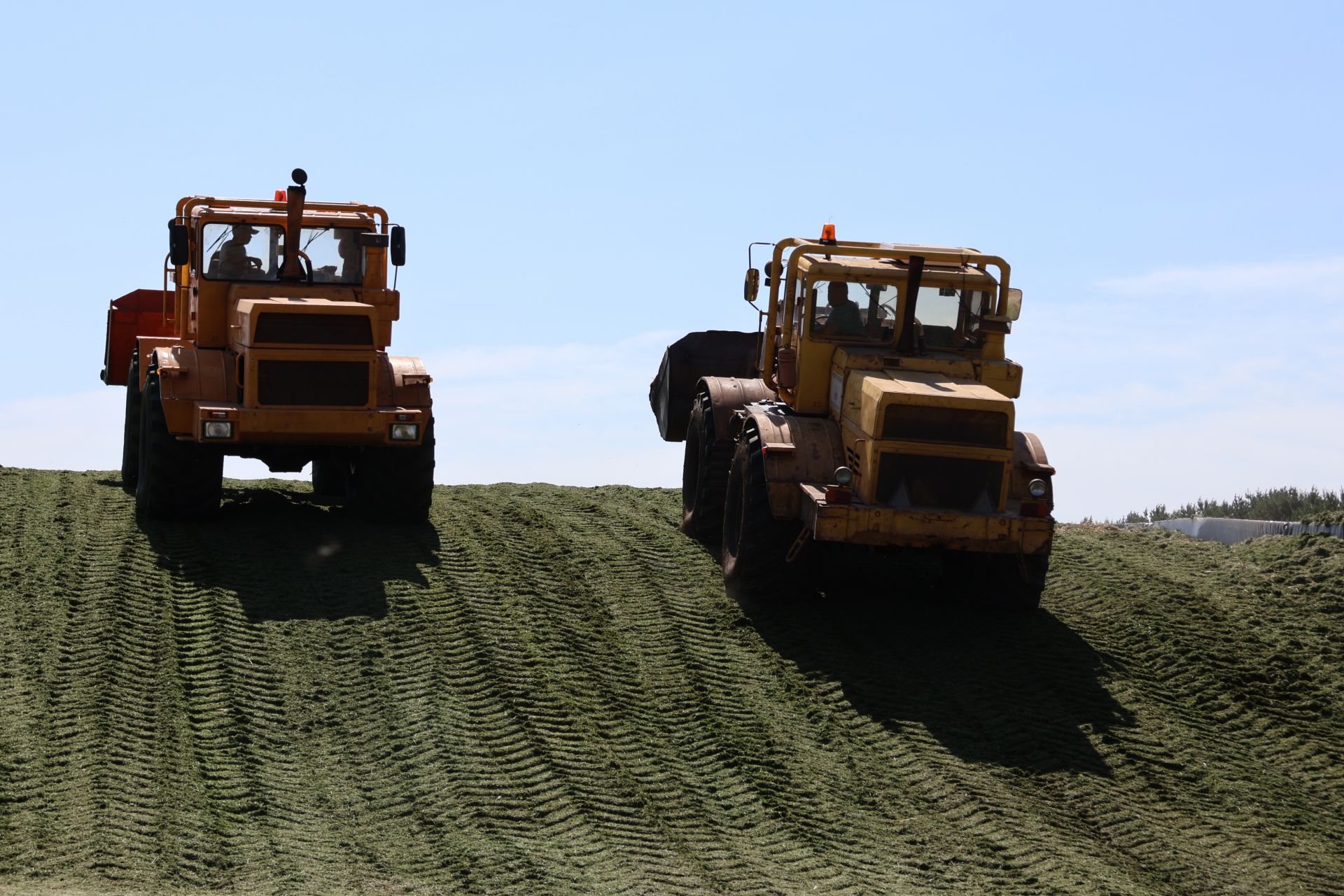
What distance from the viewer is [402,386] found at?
15.2 meters

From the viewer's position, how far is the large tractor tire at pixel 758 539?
43.0 feet

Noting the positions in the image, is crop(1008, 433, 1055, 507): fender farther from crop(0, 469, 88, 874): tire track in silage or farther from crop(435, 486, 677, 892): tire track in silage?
crop(0, 469, 88, 874): tire track in silage

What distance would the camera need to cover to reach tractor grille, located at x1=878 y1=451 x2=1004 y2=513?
1234cm

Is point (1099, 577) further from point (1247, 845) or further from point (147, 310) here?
point (147, 310)

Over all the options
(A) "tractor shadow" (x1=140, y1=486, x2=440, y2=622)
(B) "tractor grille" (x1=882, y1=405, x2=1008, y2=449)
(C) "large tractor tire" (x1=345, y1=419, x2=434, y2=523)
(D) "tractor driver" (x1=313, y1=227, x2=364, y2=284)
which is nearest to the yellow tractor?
(B) "tractor grille" (x1=882, y1=405, x2=1008, y2=449)

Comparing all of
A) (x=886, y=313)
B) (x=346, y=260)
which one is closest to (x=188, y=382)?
(x=346, y=260)

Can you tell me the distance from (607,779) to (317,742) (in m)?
1.90

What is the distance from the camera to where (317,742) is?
34.6 ft

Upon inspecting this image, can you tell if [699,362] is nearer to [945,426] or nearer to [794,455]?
[794,455]

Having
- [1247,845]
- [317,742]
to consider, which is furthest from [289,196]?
[1247,845]

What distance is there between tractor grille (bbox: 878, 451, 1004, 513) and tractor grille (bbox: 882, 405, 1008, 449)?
14cm

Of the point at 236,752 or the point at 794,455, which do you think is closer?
the point at 236,752

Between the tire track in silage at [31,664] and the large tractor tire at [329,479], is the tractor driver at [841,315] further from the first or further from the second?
the tire track in silage at [31,664]

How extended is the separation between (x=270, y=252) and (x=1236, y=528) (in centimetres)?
1046
